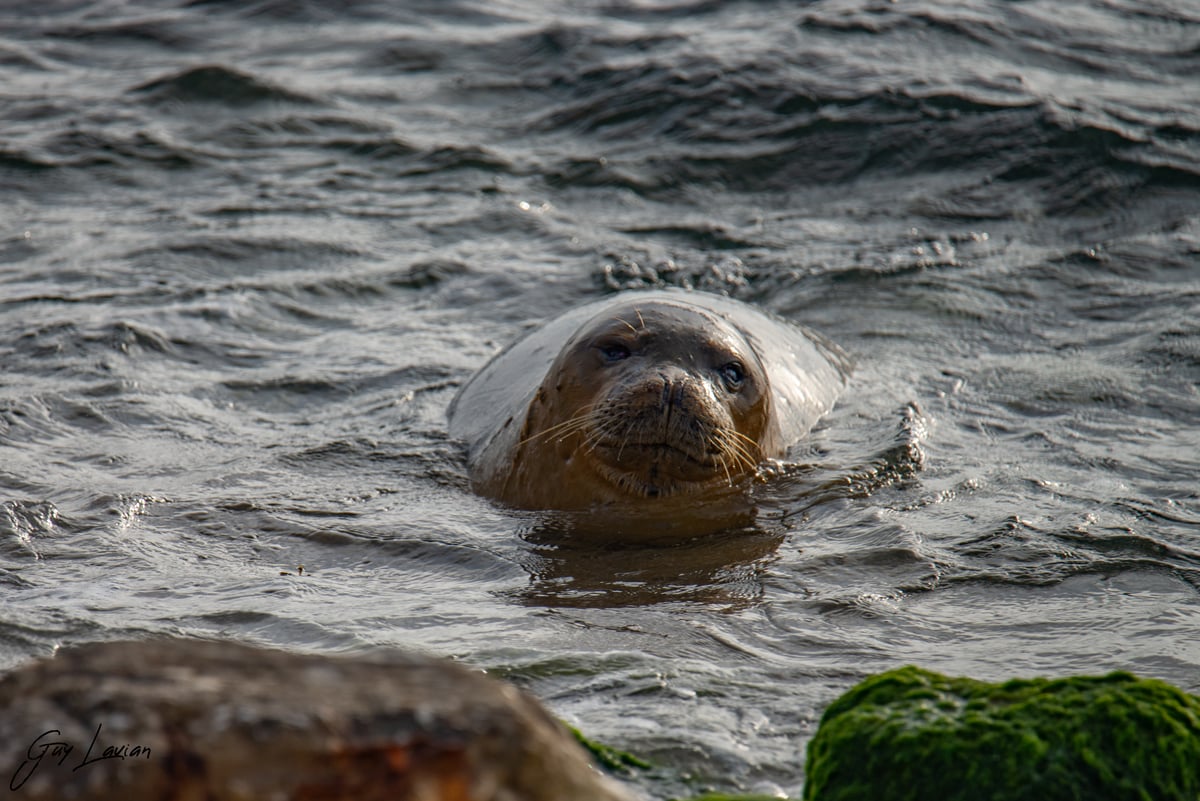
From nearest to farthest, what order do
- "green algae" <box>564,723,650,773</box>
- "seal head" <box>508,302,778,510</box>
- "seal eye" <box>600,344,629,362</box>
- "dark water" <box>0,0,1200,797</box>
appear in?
"green algae" <box>564,723,650,773</box>, "dark water" <box>0,0,1200,797</box>, "seal head" <box>508,302,778,510</box>, "seal eye" <box>600,344,629,362</box>

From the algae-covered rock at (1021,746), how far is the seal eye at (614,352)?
3.04 metres

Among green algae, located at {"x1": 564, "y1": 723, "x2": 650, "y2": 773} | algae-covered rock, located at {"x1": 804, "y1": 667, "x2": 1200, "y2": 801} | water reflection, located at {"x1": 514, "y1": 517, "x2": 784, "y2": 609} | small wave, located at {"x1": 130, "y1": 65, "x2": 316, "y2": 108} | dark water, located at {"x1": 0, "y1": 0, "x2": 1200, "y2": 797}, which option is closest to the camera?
algae-covered rock, located at {"x1": 804, "y1": 667, "x2": 1200, "y2": 801}

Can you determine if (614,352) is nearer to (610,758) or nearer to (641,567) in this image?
(641,567)

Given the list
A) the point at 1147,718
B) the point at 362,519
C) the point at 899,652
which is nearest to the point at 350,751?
the point at 1147,718

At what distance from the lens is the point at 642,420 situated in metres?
5.53

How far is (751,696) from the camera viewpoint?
11.7ft

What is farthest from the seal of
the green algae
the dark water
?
the green algae

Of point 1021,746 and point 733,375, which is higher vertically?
point 1021,746

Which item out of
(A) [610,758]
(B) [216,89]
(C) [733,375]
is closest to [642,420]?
(C) [733,375]

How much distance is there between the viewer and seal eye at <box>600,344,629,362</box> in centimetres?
584

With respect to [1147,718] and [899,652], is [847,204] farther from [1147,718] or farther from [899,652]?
[1147,718]
